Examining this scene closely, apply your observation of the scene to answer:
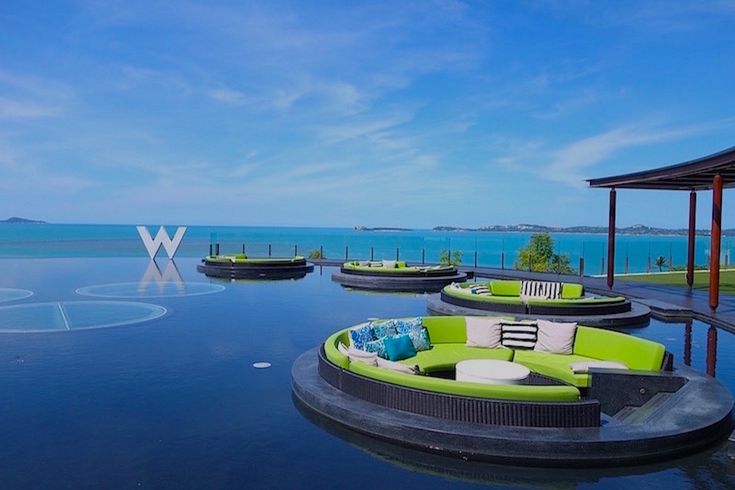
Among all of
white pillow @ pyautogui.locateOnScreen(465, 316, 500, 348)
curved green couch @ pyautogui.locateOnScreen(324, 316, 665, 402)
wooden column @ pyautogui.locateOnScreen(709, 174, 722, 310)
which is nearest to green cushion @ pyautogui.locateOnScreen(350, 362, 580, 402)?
curved green couch @ pyautogui.locateOnScreen(324, 316, 665, 402)

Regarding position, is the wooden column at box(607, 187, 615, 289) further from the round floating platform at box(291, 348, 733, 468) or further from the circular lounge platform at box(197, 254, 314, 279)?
the round floating platform at box(291, 348, 733, 468)

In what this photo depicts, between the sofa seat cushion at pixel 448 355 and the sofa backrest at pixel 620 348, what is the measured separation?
1.02 metres

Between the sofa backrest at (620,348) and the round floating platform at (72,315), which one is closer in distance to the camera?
the sofa backrest at (620,348)

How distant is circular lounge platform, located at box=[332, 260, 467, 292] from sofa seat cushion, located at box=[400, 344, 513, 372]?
10.2 m

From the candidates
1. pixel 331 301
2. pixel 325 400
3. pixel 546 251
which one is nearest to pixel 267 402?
pixel 325 400

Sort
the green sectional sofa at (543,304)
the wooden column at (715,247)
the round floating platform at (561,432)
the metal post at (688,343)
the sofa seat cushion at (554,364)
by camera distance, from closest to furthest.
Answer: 1. the round floating platform at (561,432)
2. the sofa seat cushion at (554,364)
3. the metal post at (688,343)
4. the green sectional sofa at (543,304)
5. the wooden column at (715,247)

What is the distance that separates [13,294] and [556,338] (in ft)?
48.3

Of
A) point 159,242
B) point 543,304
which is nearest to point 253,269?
point 159,242

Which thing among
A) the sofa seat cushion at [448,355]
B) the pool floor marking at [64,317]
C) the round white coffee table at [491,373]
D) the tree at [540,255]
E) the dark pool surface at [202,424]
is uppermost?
the tree at [540,255]

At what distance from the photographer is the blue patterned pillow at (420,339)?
773 centimetres

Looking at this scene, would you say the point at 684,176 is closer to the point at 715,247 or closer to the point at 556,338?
the point at 715,247

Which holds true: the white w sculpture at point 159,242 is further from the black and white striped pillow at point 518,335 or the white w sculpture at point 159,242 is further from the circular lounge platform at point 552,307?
the black and white striped pillow at point 518,335

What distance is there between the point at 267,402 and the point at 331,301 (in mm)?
8190

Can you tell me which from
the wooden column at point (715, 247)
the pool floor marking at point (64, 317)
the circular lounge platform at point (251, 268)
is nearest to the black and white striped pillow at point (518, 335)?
the wooden column at point (715, 247)
